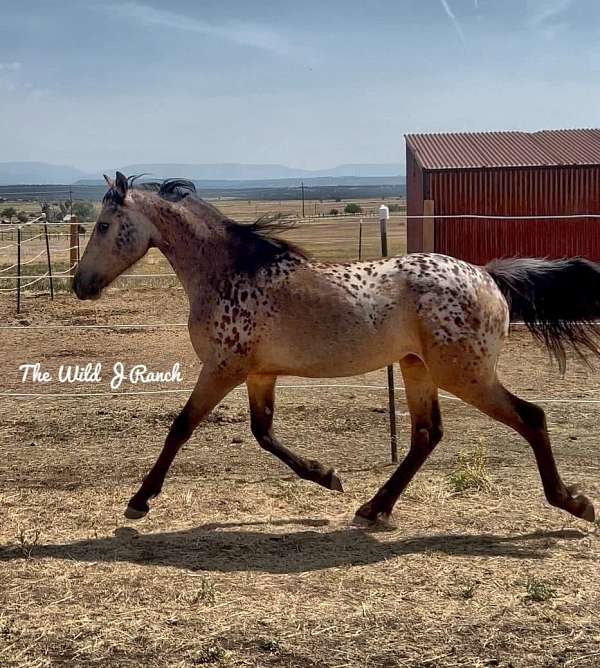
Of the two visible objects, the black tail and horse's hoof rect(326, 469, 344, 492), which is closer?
the black tail

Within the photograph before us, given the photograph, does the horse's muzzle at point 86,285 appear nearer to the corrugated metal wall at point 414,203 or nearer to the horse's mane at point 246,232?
the horse's mane at point 246,232

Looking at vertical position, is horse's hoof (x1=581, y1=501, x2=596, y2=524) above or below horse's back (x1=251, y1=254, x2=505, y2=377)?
below

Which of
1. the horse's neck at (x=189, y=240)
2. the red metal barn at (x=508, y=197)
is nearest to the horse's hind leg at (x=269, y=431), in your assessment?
the horse's neck at (x=189, y=240)

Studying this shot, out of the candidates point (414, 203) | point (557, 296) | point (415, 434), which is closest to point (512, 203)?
point (414, 203)

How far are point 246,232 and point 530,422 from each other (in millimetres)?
1929

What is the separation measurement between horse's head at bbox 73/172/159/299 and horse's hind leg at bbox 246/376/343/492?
104 centimetres

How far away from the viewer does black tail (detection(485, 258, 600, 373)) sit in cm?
474

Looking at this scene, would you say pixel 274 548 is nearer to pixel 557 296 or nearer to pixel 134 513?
pixel 134 513

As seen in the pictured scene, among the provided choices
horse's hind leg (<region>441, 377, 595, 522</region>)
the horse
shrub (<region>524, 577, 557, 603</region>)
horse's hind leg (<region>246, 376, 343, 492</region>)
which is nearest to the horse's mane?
the horse

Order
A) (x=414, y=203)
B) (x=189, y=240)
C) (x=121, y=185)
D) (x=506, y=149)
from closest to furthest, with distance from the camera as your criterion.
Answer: (x=121, y=185) < (x=189, y=240) < (x=506, y=149) < (x=414, y=203)

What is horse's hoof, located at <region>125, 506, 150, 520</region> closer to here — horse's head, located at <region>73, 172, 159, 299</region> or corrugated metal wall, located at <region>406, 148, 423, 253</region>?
horse's head, located at <region>73, 172, 159, 299</region>

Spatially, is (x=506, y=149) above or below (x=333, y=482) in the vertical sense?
above

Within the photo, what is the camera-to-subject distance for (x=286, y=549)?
4.30 m

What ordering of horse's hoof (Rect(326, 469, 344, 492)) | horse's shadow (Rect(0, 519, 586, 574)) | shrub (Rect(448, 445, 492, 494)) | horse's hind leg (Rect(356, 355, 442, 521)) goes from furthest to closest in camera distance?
shrub (Rect(448, 445, 492, 494)) < horse's hoof (Rect(326, 469, 344, 492)) < horse's hind leg (Rect(356, 355, 442, 521)) < horse's shadow (Rect(0, 519, 586, 574))
